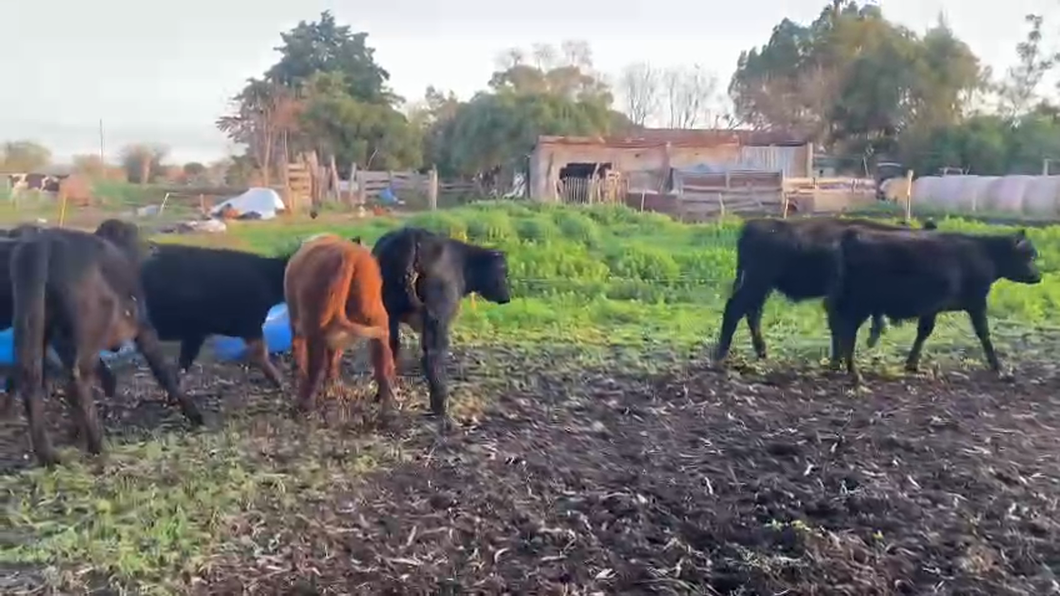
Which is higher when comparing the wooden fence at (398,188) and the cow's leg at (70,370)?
the wooden fence at (398,188)

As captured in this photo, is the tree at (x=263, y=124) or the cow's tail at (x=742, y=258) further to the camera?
the tree at (x=263, y=124)

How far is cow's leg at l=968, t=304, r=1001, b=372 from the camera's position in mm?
9352

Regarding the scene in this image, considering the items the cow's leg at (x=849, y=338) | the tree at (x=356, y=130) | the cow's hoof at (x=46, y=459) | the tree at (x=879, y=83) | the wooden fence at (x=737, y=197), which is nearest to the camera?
the cow's hoof at (x=46, y=459)

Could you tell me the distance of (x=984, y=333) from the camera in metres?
9.55

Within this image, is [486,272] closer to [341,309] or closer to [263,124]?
[341,309]

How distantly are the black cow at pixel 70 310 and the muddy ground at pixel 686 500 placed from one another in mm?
434

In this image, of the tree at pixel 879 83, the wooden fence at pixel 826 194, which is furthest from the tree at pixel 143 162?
the tree at pixel 879 83

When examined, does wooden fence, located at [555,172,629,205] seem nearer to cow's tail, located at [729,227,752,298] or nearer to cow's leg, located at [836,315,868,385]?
cow's tail, located at [729,227,752,298]

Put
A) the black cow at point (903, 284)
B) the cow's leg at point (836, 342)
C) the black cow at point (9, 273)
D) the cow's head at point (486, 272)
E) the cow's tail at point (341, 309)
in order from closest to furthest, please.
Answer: the black cow at point (9, 273)
the cow's tail at point (341, 309)
the cow's head at point (486, 272)
the cow's leg at point (836, 342)
the black cow at point (903, 284)

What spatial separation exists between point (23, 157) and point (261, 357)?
43.4 ft

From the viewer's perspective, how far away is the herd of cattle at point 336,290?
6102 mm

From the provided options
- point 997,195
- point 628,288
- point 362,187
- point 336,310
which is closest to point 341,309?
point 336,310

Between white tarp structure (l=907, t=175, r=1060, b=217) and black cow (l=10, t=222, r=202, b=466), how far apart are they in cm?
2819

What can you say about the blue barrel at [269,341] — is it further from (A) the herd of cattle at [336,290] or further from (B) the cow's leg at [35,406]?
(B) the cow's leg at [35,406]
